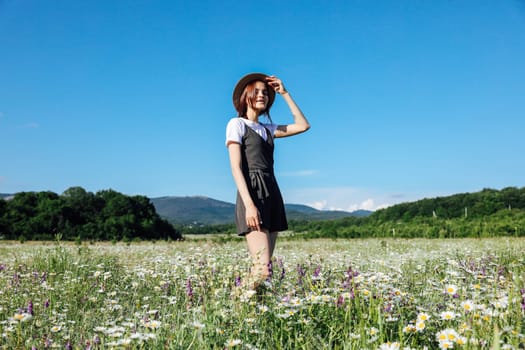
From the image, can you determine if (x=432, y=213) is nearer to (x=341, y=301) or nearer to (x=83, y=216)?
(x=83, y=216)

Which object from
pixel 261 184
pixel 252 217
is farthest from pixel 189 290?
pixel 261 184

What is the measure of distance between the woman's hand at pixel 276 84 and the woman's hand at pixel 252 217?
5.40 feet

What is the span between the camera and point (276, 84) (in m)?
5.17

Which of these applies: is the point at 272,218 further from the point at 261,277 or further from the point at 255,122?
the point at 255,122

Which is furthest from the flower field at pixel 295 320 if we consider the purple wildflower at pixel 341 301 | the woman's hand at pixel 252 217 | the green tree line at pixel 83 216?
the green tree line at pixel 83 216

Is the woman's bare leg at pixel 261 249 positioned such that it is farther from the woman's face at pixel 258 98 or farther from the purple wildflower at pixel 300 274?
the woman's face at pixel 258 98

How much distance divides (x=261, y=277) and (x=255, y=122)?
70.2 inches

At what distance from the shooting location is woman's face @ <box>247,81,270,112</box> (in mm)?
4922

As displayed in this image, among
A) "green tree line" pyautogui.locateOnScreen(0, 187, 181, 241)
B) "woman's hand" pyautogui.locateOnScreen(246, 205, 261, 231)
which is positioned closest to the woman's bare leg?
"woman's hand" pyautogui.locateOnScreen(246, 205, 261, 231)

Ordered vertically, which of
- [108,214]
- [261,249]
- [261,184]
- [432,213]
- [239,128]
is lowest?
[261,249]

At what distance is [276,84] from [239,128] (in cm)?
90

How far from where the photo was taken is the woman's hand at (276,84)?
5.10 meters

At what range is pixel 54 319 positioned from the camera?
3621 mm

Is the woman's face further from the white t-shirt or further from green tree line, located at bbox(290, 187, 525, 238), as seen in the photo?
green tree line, located at bbox(290, 187, 525, 238)
